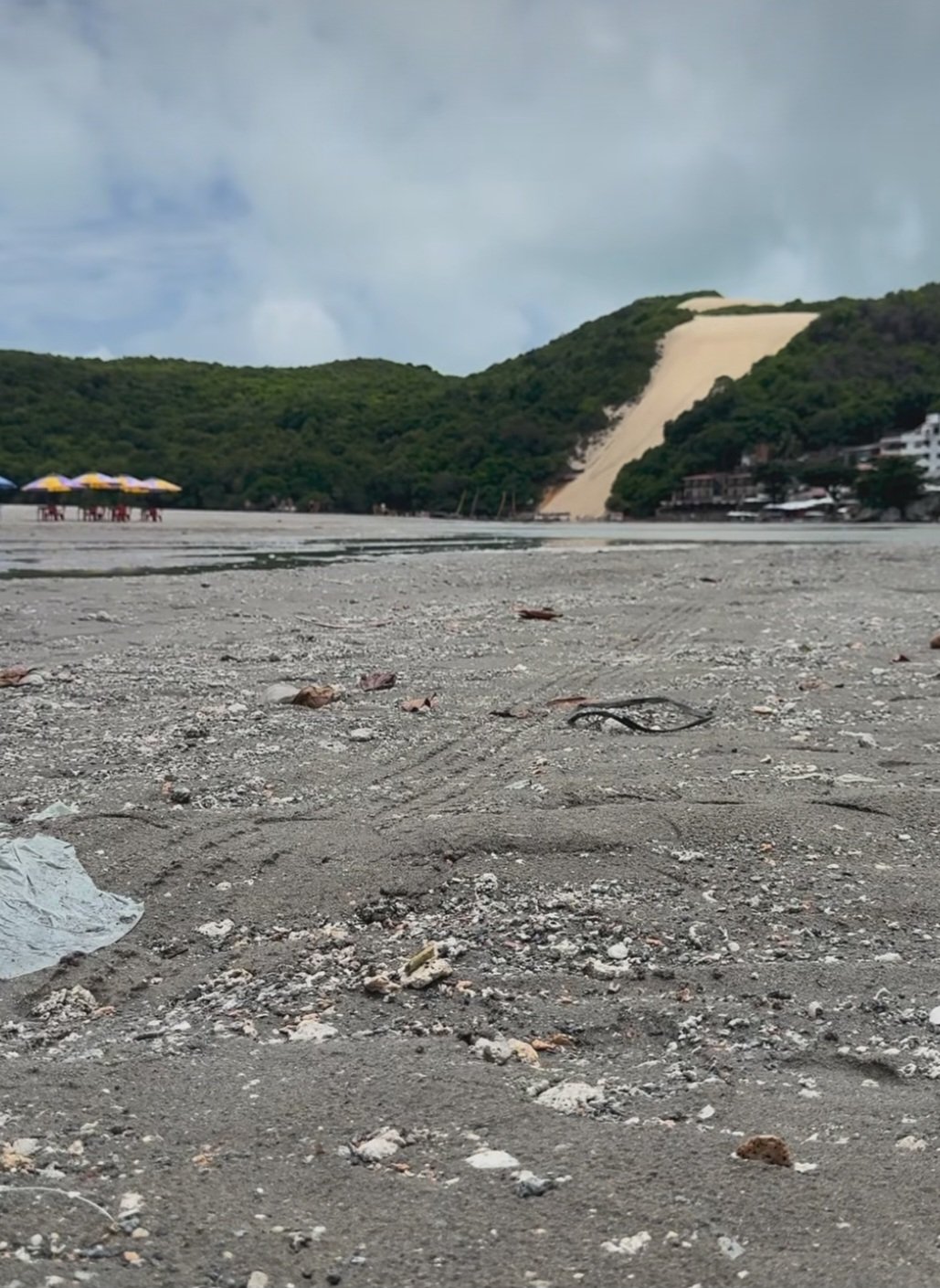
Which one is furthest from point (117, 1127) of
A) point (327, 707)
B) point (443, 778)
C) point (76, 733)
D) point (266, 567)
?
point (266, 567)

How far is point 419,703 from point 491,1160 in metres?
5.00

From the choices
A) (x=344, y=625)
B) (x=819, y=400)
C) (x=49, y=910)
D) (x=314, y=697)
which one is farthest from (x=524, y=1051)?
(x=819, y=400)

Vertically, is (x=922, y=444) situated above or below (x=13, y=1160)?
above

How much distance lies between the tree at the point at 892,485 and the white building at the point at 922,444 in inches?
705

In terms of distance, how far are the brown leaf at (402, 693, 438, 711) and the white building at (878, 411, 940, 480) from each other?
290 ft

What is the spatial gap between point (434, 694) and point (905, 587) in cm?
1142

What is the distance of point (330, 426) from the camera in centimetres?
11912

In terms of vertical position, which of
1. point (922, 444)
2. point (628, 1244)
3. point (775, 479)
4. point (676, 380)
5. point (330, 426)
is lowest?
point (628, 1244)

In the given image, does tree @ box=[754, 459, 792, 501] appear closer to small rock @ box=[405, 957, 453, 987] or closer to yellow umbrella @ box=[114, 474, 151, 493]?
yellow umbrella @ box=[114, 474, 151, 493]

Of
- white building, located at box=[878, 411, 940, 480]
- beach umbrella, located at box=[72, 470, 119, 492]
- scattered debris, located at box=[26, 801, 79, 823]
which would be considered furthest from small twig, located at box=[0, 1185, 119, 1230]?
white building, located at box=[878, 411, 940, 480]

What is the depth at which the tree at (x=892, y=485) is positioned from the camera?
228 feet

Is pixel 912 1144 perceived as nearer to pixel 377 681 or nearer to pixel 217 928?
pixel 217 928

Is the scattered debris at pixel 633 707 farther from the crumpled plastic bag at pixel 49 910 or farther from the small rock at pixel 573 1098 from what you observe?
the small rock at pixel 573 1098

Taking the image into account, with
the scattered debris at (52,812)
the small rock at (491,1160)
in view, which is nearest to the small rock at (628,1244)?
the small rock at (491,1160)
